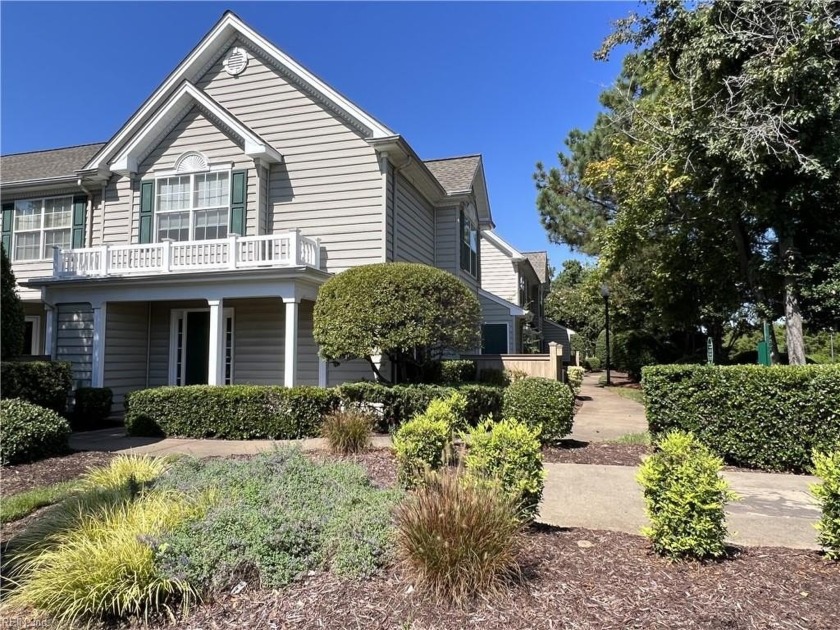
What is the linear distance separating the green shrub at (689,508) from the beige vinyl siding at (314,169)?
29.7ft

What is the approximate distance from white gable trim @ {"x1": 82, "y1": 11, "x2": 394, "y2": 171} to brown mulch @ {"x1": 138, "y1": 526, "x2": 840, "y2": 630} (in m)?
10.3

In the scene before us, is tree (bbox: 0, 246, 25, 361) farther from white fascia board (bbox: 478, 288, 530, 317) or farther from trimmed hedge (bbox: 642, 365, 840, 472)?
white fascia board (bbox: 478, 288, 530, 317)

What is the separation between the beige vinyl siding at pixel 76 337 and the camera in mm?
12516

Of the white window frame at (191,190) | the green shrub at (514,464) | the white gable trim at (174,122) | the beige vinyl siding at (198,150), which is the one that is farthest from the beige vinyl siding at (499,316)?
the green shrub at (514,464)

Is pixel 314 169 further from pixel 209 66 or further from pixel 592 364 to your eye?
pixel 592 364

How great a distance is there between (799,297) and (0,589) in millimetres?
12254

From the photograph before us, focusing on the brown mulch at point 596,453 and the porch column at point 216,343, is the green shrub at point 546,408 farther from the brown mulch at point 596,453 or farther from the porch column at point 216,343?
the porch column at point 216,343

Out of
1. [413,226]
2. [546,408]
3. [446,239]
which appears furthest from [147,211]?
[546,408]

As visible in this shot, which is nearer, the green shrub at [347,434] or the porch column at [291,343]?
the green shrub at [347,434]

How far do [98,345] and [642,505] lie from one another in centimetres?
1232

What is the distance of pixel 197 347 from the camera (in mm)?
13359

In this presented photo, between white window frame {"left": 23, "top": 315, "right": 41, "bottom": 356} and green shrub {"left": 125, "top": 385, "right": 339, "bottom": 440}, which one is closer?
green shrub {"left": 125, "top": 385, "right": 339, "bottom": 440}

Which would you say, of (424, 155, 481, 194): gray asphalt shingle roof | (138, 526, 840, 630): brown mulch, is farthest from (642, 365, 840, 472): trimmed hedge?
(424, 155, 481, 194): gray asphalt shingle roof

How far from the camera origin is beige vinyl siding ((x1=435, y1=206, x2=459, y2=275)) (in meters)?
16.1
